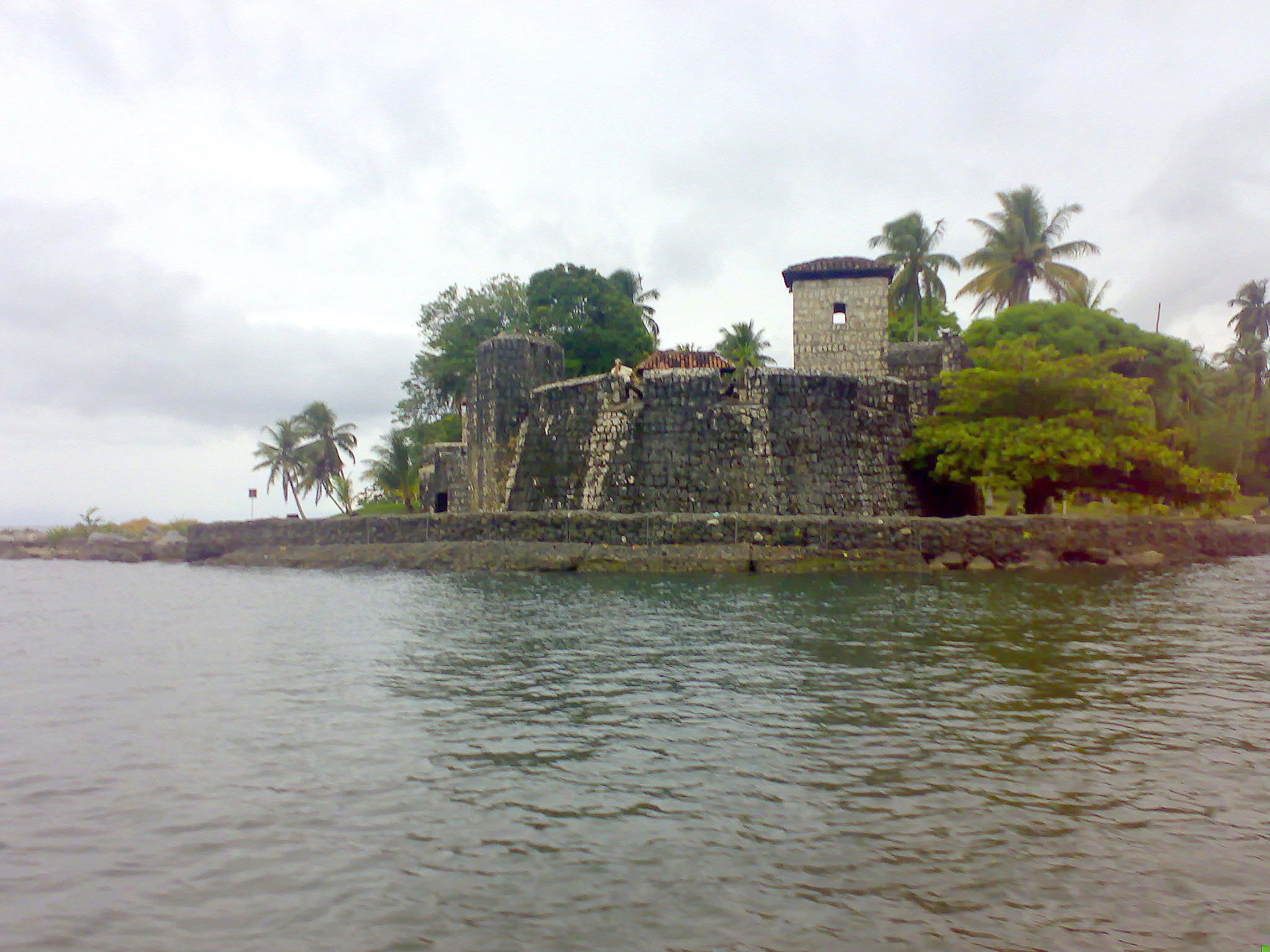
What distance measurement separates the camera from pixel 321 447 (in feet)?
177

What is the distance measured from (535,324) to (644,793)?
113ft

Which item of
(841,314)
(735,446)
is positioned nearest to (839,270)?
(841,314)

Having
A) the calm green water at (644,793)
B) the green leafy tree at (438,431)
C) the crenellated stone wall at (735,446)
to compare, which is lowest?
the calm green water at (644,793)

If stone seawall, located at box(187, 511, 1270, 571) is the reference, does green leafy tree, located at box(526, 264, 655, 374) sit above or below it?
above

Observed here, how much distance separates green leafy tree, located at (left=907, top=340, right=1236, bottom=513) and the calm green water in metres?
13.3

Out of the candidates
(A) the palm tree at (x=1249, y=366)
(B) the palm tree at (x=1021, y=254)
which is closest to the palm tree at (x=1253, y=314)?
(A) the palm tree at (x=1249, y=366)

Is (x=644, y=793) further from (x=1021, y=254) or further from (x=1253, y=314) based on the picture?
(x=1253, y=314)

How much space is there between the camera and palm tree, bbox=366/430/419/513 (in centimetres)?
4253

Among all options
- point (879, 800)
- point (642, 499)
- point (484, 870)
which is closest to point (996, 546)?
point (642, 499)

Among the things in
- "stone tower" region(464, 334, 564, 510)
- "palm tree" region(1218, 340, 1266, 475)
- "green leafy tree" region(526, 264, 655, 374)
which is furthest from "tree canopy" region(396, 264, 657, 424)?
"palm tree" region(1218, 340, 1266, 475)

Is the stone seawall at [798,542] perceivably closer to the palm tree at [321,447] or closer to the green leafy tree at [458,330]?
the green leafy tree at [458,330]

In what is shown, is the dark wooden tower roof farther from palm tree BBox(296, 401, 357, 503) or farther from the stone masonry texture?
palm tree BBox(296, 401, 357, 503)

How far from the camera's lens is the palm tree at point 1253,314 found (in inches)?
1809

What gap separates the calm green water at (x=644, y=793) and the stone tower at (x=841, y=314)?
21.1m
